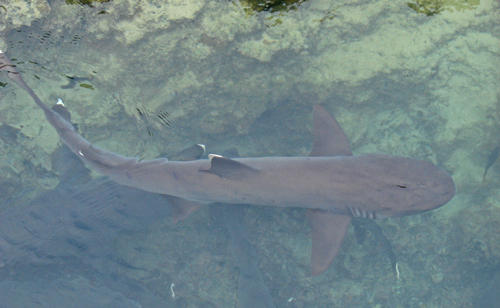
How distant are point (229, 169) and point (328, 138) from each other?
1.38 meters

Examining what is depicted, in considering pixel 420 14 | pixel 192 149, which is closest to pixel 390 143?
pixel 420 14

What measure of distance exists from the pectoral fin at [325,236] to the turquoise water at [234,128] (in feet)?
2.46

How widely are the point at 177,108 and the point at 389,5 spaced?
3.19 meters

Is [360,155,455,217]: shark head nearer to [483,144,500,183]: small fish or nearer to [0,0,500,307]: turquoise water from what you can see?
[0,0,500,307]: turquoise water

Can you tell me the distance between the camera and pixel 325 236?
411 centimetres

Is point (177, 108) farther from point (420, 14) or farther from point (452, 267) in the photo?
point (452, 267)

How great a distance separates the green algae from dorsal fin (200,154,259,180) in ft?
10.4

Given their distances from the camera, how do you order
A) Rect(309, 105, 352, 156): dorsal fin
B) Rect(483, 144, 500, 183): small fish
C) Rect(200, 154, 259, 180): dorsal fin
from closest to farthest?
Rect(200, 154, 259, 180): dorsal fin
Rect(309, 105, 352, 156): dorsal fin
Rect(483, 144, 500, 183): small fish

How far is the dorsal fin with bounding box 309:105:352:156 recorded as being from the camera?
166 inches

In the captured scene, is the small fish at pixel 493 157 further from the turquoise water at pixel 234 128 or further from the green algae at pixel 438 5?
the green algae at pixel 438 5

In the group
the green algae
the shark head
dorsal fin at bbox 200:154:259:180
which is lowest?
the shark head

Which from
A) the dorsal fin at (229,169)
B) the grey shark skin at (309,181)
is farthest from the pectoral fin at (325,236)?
the dorsal fin at (229,169)

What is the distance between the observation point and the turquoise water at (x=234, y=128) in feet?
14.5

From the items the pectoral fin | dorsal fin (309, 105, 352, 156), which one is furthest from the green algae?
the pectoral fin
